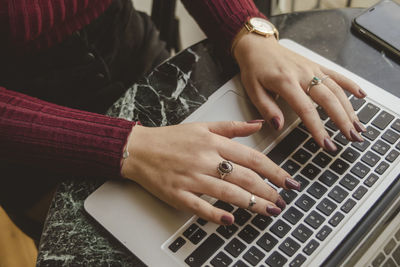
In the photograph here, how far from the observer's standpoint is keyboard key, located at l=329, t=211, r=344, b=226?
565 millimetres

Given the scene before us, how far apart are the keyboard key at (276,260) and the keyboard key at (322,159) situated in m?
0.17

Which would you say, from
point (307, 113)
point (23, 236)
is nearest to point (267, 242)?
point (307, 113)

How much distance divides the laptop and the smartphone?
19 cm

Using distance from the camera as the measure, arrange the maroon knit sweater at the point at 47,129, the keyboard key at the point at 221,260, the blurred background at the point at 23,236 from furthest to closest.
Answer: the blurred background at the point at 23,236 < the maroon knit sweater at the point at 47,129 < the keyboard key at the point at 221,260

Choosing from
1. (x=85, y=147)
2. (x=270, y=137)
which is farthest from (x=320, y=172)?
(x=85, y=147)

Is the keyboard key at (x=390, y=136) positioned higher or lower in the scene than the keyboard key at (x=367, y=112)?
lower

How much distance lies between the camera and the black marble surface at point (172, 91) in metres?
0.59

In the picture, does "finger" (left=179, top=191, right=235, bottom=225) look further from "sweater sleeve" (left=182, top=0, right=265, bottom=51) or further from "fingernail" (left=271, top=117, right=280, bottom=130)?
"sweater sleeve" (left=182, top=0, right=265, bottom=51)

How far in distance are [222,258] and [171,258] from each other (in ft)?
0.23

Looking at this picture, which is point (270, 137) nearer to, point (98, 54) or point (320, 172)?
point (320, 172)

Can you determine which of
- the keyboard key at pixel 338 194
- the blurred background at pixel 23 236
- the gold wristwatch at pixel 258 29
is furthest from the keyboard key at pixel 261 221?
the blurred background at pixel 23 236

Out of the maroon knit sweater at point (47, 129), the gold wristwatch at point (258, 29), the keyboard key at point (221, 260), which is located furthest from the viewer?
the gold wristwatch at point (258, 29)

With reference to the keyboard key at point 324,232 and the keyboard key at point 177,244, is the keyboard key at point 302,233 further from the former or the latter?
the keyboard key at point 177,244

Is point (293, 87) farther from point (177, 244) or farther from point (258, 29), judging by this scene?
point (177, 244)
